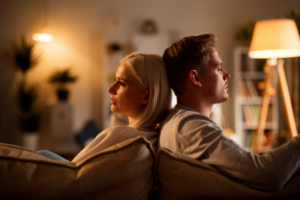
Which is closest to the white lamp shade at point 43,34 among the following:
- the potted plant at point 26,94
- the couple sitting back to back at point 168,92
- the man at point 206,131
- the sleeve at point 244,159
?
the potted plant at point 26,94

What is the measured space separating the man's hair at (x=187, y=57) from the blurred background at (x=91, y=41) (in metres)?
3.88

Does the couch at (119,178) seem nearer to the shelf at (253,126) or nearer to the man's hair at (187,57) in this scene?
the man's hair at (187,57)

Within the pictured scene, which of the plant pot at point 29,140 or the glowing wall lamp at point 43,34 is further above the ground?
the glowing wall lamp at point 43,34

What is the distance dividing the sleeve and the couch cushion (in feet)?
0.56

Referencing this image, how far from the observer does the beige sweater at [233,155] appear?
0.86 m

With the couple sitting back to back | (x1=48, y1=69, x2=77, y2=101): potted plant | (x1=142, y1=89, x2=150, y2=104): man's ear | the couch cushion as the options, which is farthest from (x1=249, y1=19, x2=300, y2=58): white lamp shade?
(x1=48, y1=69, x2=77, y2=101): potted plant

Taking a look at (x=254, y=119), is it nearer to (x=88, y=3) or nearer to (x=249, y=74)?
(x=249, y=74)

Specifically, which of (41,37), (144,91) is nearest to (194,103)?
(144,91)

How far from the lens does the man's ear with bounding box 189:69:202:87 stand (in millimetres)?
1250

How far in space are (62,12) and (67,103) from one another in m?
1.61

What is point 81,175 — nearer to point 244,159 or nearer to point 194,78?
point 244,159

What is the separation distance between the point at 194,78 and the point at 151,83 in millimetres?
177

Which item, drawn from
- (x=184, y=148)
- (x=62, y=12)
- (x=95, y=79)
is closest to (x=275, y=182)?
(x=184, y=148)

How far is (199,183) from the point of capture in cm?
87
